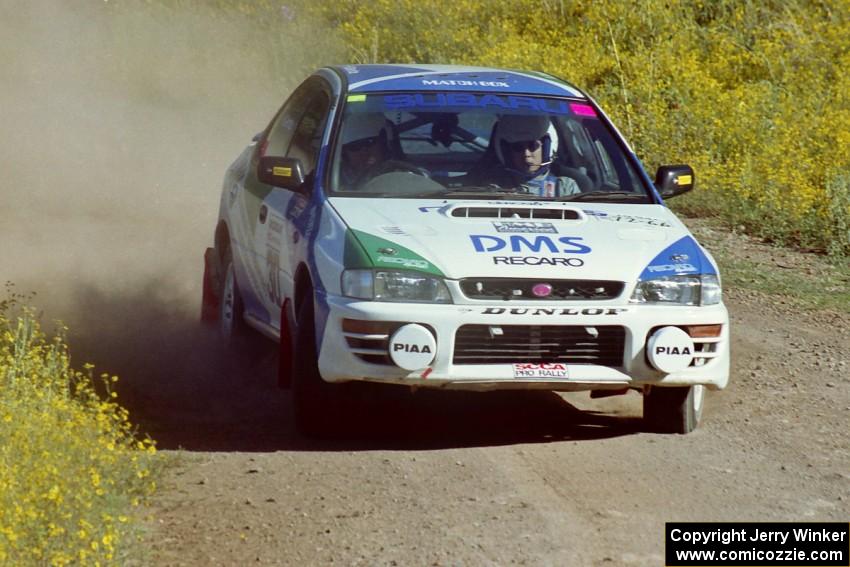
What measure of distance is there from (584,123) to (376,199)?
1439 mm

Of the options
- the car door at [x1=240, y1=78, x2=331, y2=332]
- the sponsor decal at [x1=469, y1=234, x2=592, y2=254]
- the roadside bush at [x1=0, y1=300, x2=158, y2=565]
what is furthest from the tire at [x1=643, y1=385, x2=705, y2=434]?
the roadside bush at [x1=0, y1=300, x2=158, y2=565]

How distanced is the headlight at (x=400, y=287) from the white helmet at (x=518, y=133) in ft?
4.73

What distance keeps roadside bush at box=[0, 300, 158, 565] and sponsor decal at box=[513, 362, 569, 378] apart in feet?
5.19

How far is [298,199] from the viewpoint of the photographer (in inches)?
309

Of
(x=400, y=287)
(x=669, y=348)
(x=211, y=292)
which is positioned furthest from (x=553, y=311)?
(x=211, y=292)

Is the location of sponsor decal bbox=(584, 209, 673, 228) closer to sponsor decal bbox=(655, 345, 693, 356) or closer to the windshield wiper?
the windshield wiper

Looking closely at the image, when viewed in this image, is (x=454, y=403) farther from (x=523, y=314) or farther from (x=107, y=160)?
(x=107, y=160)

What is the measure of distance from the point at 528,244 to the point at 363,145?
53.5 inches

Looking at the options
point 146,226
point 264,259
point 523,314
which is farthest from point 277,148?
point 146,226

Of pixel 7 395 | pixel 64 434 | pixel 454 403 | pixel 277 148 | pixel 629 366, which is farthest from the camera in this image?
pixel 277 148

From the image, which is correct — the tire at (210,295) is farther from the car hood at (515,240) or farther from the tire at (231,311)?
the car hood at (515,240)

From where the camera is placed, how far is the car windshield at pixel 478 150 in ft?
25.4

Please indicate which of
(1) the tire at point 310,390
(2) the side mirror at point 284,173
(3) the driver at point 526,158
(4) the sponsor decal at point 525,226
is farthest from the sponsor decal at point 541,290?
(2) the side mirror at point 284,173

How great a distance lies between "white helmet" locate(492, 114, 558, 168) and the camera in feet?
26.3
